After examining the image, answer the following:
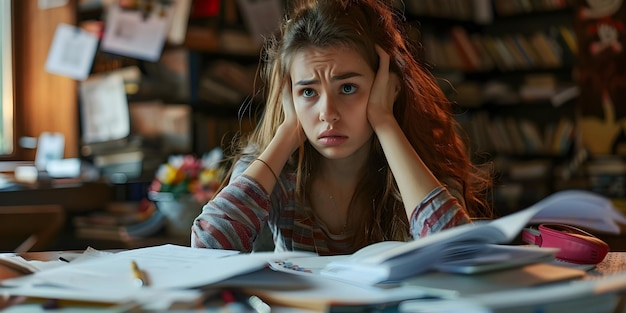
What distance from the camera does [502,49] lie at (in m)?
4.71

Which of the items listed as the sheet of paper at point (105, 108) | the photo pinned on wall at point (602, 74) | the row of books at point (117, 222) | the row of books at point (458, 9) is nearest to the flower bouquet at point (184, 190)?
the row of books at point (117, 222)

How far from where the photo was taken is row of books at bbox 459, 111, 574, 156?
464 centimetres

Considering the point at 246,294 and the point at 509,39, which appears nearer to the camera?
the point at 246,294

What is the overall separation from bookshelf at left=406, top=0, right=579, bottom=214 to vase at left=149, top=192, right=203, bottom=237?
2.48 meters

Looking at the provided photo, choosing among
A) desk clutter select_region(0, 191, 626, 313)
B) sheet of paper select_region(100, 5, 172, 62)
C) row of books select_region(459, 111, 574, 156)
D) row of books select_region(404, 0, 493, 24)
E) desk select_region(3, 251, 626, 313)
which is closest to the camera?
desk clutter select_region(0, 191, 626, 313)

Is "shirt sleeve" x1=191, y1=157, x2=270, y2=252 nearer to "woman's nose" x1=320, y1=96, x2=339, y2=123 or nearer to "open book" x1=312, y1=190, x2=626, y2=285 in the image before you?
"woman's nose" x1=320, y1=96, x2=339, y2=123

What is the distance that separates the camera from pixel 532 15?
4.74 meters

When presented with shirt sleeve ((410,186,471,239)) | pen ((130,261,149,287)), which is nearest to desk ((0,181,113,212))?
shirt sleeve ((410,186,471,239))

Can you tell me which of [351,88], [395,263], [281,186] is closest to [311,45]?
[351,88]

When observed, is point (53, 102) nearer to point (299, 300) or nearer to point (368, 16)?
point (368, 16)

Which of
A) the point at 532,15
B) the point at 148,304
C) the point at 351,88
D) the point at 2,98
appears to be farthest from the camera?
the point at 532,15

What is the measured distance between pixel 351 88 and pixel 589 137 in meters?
3.57

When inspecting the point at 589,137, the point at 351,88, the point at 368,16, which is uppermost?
the point at 368,16

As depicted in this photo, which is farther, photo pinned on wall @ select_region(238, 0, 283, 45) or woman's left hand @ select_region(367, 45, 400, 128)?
photo pinned on wall @ select_region(238, 0, 283, 45)
